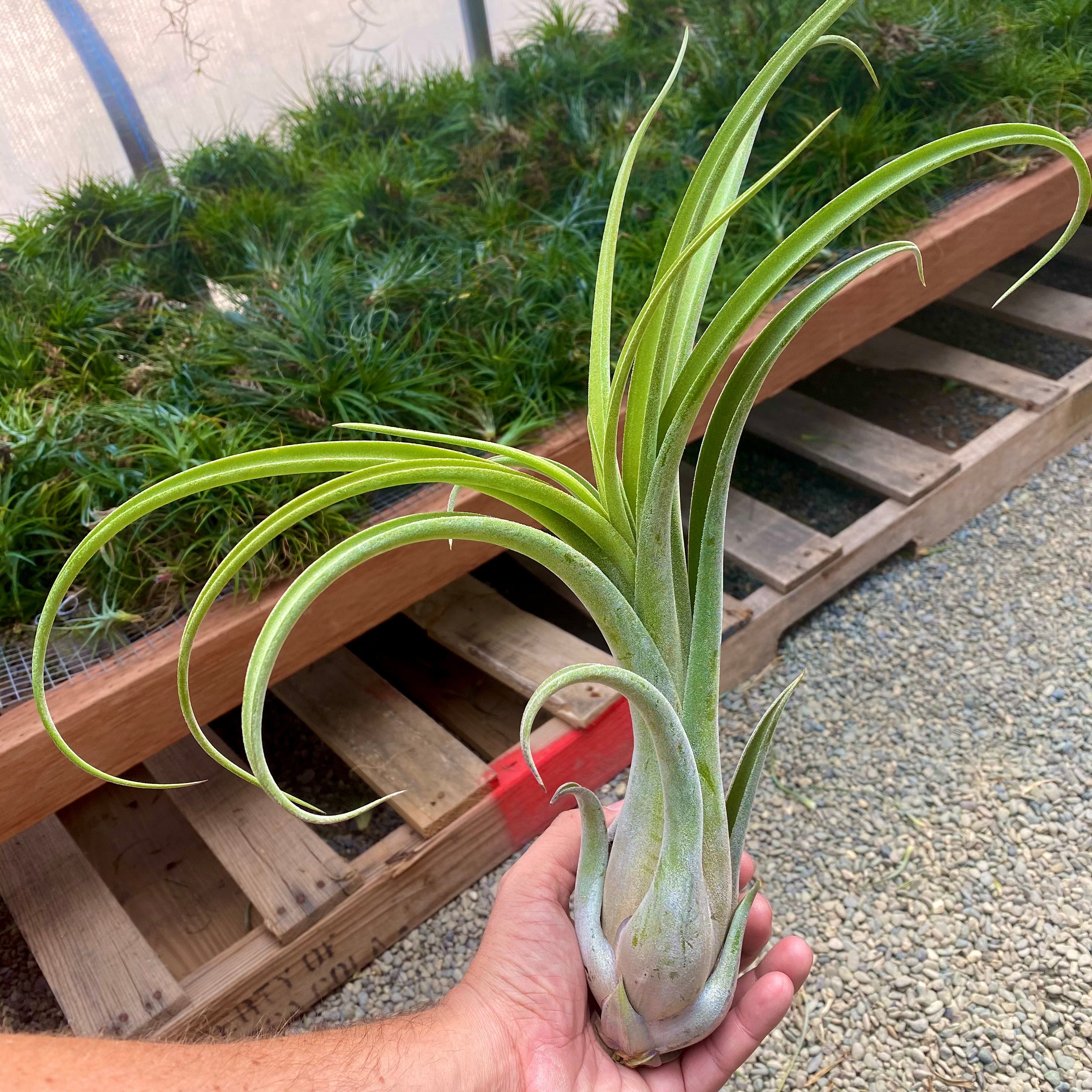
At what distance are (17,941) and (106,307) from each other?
3.55 ft

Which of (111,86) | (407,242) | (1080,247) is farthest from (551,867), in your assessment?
(1080,247)

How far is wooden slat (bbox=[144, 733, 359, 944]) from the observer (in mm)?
1138

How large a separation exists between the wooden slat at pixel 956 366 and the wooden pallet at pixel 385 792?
0.04 feet

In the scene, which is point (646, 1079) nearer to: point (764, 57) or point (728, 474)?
point (728, 474)

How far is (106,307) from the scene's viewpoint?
5.31 feet

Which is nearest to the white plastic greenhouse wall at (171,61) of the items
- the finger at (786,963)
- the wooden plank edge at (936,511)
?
the wooden plank edge at (936,511)

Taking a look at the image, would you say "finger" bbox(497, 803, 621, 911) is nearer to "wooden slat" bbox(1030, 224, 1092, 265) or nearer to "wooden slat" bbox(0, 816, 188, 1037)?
"wooden slat" bbox(0, 816, 188, 1037)

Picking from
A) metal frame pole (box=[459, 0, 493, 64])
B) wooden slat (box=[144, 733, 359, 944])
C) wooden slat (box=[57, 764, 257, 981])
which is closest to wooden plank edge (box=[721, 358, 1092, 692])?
wooden slat (box=[144, 733, 359, 944])

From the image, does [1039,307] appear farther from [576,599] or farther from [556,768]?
[556,768]

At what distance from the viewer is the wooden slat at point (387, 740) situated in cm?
122

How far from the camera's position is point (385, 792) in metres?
1.26

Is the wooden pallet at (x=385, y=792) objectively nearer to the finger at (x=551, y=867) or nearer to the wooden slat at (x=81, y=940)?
the wooden slat at (x=81, y=940)

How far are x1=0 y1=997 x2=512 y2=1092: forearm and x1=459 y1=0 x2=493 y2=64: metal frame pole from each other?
220 centimetres

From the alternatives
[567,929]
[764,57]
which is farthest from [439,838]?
[764,57]
